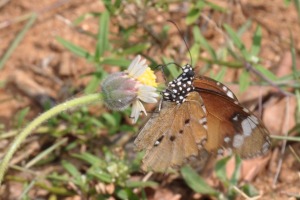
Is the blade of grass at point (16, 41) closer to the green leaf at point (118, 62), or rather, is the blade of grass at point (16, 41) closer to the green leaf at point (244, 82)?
the green leaf at point (118, 62)

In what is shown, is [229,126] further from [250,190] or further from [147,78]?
[250,190]

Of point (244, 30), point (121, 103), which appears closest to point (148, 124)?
point (121, 103)

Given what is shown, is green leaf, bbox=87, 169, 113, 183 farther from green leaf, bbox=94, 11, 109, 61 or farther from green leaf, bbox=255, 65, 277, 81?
green leaf, bbox=255, 65, 277, 81

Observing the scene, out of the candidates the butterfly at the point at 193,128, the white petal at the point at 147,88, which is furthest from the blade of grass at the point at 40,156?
the white petal at the point at 147,88

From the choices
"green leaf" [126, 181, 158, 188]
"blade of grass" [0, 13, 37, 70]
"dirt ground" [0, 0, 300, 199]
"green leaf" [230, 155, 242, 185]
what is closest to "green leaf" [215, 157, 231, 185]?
"green leaf" [230, 155, 242, 185]

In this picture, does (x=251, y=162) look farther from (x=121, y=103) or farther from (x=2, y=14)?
(x=2, y=14)

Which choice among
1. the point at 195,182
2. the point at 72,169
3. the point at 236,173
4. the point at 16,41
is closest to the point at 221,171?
the point at 236,173
